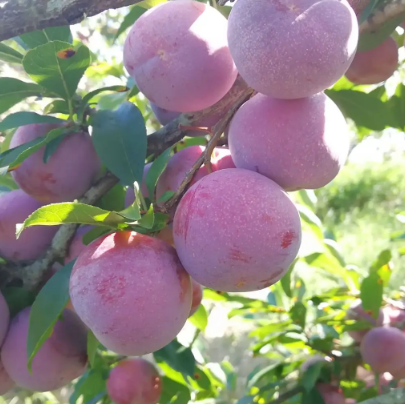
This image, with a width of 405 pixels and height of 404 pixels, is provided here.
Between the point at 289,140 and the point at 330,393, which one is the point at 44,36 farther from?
the point at 330,393

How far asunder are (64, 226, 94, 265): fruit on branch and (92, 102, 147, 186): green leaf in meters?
0.12

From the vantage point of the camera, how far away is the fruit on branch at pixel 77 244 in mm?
652

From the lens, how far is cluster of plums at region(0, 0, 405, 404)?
1.35 ft

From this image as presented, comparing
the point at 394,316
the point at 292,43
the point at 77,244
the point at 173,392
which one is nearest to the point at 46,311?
the point at 77,244

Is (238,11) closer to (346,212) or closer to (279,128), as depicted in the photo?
(279,128)

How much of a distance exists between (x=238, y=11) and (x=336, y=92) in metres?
0.36

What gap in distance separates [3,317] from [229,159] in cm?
40

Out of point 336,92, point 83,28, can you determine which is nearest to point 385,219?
point 83,28

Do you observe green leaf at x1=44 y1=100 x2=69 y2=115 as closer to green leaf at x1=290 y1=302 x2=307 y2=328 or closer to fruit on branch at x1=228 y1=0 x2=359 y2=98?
fruit on branch at x1=228 y1=0 x2=359 y2=98

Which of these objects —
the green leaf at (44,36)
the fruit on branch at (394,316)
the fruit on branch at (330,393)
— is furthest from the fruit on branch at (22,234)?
the fruit on branch at (394,316)

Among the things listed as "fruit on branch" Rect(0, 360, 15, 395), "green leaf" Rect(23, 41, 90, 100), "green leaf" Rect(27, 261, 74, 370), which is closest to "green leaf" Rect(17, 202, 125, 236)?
"green leaf" Rect(27, 261, 74, 370)

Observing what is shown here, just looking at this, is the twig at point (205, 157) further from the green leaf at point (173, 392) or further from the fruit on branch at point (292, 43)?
the green leaf at point (173, 392)

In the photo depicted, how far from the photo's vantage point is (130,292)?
1.39ft

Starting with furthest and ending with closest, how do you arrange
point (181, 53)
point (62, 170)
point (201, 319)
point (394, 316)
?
point (394, 316) → point (201, 319) → point (62, 170) → point (181, 53)
